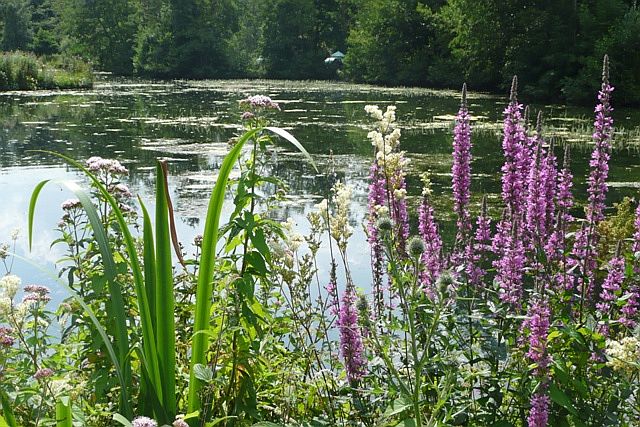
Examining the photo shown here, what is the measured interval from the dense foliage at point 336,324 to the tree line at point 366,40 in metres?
20.6

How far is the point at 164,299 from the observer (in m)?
2.18

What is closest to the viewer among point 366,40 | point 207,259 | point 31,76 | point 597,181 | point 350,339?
point 207,259

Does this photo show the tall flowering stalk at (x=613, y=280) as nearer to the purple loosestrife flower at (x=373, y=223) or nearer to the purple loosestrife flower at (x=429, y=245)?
the purple loosestrife flower at (x=429, y=245)

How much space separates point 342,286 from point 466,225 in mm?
2331

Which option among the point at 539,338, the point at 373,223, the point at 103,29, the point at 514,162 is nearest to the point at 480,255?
the point at 514,162

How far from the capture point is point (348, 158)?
1228 cm

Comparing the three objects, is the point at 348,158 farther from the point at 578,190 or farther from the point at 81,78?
the point at 81,78

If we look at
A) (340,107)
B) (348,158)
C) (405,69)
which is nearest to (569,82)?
(340,107)

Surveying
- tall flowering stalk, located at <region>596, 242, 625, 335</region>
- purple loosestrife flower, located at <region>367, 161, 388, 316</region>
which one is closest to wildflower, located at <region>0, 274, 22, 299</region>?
purple loosestrife flower, located at <region>367, 161, 388, 316</region>

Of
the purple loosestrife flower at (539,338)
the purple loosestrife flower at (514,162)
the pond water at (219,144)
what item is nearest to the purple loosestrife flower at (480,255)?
the purple loosestrife flower at (514,162)

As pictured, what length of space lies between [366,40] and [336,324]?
3500 cm

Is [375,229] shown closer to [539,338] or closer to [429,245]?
[429,245]

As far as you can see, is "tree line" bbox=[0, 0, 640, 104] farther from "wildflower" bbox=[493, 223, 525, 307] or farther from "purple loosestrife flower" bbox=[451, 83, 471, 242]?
"wildflower" bbox=[493, 223, 525, 307]

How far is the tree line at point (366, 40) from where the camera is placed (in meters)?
25.0
